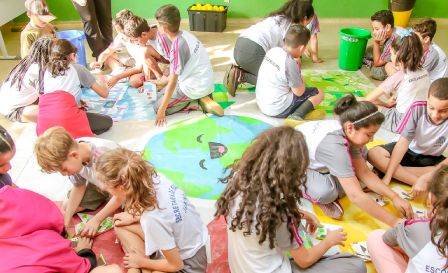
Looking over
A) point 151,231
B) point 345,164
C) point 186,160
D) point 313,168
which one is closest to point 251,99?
point 186,160

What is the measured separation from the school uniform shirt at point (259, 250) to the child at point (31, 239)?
21.2 inches

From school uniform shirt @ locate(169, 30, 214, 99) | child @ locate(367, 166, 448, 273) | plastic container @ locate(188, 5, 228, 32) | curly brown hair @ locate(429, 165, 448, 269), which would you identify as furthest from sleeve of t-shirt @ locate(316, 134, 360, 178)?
plastic container @ locate(188, 5, 228, 32)

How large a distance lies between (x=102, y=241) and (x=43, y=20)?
6.33 ft

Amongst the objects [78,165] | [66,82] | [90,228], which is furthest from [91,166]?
[66,82]

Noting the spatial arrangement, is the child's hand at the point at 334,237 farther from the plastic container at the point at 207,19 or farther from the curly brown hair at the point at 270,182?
the plastic container at the point at 207,19

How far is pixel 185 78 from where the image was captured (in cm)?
265

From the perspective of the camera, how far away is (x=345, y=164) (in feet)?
5.44

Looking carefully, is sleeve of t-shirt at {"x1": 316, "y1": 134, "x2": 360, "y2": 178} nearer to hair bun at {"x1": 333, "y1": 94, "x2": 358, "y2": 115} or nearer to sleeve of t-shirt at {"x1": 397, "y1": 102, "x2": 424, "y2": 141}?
hair bun at {"x1": 333, "y1": 94, "x2": 358, "y2": 115}

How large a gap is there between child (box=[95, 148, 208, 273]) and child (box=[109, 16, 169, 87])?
174cm

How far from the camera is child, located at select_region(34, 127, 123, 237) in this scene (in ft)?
4.99

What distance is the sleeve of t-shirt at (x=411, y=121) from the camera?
1.93m

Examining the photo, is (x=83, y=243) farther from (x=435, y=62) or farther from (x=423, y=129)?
(x=435, y=62)

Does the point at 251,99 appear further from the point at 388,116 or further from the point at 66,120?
the point at 66,120

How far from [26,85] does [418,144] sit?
7.58 ft
